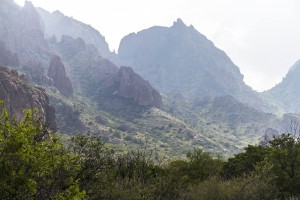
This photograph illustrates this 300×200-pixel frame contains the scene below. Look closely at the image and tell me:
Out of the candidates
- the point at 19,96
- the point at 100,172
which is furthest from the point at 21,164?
the point at 19,96

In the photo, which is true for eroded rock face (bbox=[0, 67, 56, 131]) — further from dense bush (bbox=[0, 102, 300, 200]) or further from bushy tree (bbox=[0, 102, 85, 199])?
bushy tree (bbox=[0, 102, 85, 199])

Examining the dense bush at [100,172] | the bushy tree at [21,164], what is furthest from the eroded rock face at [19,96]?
the bushy tree at [21,164]

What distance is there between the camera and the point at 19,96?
13300cm

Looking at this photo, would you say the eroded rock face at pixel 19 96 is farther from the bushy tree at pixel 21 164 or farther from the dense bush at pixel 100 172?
the bushy tree at pixel 21 164

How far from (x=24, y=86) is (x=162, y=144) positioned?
85.6 metres

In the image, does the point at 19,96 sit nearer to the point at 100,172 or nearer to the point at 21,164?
the point at 100,172

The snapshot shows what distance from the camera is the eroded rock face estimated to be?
402ft

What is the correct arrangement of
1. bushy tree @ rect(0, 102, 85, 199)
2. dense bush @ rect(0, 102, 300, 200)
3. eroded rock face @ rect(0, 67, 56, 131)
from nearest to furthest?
bushy tree @ rect(0, 102, 85, 199) → dense bush @ rect(0, 102, 300, 200) → eroded rock face @ rect(0, 67, 56, 131)

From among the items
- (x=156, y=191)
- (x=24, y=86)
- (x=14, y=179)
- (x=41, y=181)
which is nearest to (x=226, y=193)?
(x=156, y=191)

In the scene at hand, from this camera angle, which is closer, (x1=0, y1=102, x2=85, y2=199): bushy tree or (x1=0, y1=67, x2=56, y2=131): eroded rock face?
(x1=0, y1=102, x2=85, y2=199): bushy tree

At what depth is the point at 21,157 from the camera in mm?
16062

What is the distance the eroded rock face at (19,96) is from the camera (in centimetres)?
12244

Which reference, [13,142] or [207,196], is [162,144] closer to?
[207,196]

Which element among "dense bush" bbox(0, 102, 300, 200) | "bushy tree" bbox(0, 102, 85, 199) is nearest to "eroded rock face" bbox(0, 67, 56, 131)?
"dense bush" bbox(0, 102, 300, 200)
